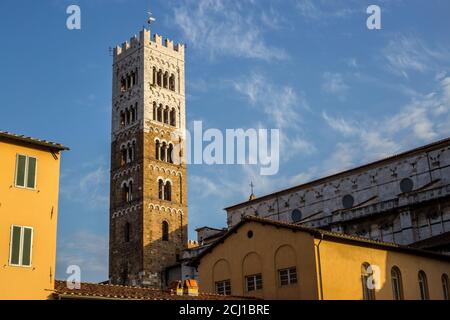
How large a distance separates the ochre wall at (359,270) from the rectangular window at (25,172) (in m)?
12.8

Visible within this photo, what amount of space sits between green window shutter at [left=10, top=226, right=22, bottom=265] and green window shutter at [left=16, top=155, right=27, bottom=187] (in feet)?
5.37

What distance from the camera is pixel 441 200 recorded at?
4853cm

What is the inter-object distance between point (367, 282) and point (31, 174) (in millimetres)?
16120

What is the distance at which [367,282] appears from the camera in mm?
30266

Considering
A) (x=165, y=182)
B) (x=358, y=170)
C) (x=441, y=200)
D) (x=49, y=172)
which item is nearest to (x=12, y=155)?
(x=49, y=172)

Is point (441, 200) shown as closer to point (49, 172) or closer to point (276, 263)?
point (276, 263)

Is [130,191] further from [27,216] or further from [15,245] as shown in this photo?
[15,245]

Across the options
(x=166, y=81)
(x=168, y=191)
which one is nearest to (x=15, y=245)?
(x=168, y=191)

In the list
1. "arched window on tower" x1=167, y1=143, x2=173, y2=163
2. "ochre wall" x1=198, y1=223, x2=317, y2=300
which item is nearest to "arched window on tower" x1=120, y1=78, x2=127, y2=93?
"arched window on tower" x1=167, y1=143, x2=173, y2=163

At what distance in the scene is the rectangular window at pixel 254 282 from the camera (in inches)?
1228

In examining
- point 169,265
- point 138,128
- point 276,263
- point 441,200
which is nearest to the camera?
point 276,263

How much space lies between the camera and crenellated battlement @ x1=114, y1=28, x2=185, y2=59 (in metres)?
74.6

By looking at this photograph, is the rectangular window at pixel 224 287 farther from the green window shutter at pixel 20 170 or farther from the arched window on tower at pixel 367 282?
the green window shutter at pixel 20 170
